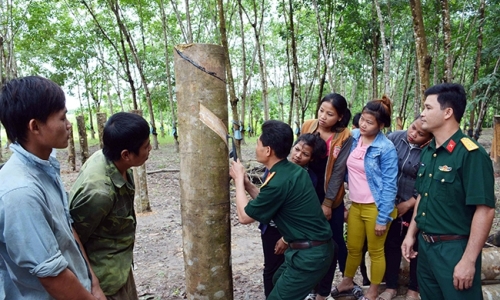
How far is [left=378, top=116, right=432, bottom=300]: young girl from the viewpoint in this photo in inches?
118

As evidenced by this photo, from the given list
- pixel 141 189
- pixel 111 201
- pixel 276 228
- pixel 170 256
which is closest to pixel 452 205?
pixel 276 228

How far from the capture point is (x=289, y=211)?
2256 mm

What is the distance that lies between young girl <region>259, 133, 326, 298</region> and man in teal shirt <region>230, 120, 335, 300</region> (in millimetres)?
482

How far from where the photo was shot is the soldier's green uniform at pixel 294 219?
2195 millimetres

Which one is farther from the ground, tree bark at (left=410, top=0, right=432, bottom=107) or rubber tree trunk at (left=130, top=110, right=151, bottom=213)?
tree bark at (left=410, top=0, right=432, bottom=107)

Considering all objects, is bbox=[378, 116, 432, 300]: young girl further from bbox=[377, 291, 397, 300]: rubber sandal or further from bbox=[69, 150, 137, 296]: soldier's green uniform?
bbox=[69, 150, 137, 296]: soldier's green uniform

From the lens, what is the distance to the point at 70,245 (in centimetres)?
146

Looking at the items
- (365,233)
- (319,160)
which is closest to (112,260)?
(319,160)

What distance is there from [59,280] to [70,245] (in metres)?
0.19

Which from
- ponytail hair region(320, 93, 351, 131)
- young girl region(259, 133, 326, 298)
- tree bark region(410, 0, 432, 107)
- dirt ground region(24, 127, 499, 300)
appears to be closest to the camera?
young girl region(259, 133, 326, 298)

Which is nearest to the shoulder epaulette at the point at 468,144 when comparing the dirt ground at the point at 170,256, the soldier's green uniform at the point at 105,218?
the soldier's green uniform at the point at 105,218

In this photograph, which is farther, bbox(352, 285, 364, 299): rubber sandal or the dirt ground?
the dirt ground

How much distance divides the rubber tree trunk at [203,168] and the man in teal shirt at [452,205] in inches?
52.8

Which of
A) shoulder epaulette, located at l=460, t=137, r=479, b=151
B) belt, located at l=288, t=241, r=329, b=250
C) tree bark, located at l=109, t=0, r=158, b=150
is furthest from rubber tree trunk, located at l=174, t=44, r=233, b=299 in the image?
tree bark, located at l=109, t=0, r=158, b=150
